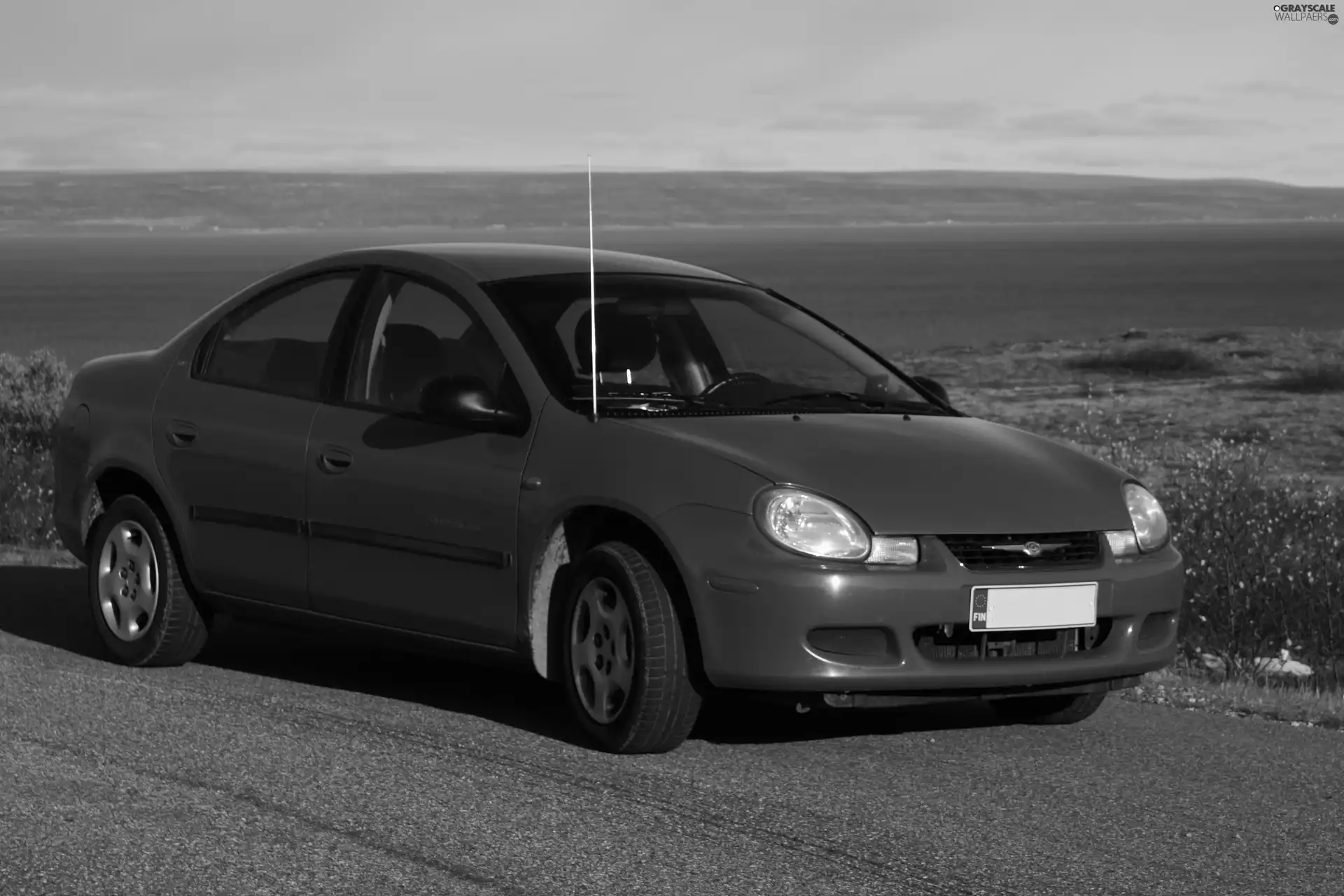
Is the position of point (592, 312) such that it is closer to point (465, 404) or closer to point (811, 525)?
point (465, 404)

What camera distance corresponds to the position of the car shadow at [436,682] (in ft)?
23.3

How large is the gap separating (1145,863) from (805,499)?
1.52 meters

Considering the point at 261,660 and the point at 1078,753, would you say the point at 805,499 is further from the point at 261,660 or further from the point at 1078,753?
the point at 261,660

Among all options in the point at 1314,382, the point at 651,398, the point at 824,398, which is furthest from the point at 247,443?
the point at 1314,382

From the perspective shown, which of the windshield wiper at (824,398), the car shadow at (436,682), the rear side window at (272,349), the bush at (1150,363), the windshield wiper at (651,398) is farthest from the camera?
the bush at (1150,363)

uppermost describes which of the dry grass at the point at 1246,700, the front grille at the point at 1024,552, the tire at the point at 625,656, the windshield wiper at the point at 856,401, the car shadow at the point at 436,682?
the windshield wiper at the point at 856,401

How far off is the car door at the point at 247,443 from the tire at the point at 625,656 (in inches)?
52.5

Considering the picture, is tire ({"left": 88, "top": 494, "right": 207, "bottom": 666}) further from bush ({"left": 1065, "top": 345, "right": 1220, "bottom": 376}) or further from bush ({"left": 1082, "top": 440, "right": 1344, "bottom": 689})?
bush ({"left": 1065, "top": 345, "right": 1220, "bottom": 376})

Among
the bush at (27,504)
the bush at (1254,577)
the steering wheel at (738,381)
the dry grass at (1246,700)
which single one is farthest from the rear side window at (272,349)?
the bush at (27,504)

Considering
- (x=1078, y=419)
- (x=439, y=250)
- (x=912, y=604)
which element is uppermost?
(x=439, y=250)

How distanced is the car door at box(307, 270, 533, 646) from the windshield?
18 cm

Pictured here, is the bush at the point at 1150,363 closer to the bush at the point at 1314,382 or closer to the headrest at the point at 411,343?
the bush at the point at 1314,382

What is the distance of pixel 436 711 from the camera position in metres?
7.23

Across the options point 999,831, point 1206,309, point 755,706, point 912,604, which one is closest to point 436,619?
point 755,706
